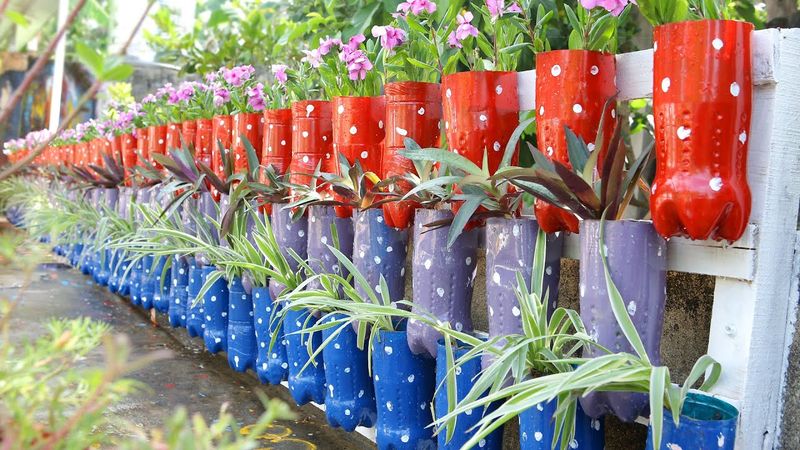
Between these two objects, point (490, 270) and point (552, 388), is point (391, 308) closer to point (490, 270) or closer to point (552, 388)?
point (490, 270)

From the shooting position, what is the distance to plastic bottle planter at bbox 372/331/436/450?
1.72m

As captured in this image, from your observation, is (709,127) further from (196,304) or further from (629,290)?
(196,304)

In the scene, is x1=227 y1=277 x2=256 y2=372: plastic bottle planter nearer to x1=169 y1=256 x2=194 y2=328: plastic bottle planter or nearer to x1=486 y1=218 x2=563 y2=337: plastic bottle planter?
x1=169 y1=256 x2=194 y2=328: plastic bottle planter

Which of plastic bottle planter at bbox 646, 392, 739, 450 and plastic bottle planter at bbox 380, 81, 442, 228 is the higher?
plastic bottle planter at bbox 380, 81, 442, 228

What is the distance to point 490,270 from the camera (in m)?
1.52

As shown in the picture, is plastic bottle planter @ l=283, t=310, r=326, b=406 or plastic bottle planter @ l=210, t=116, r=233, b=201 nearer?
plastic bottle planter @ l=283, t=310, r=326, b=406

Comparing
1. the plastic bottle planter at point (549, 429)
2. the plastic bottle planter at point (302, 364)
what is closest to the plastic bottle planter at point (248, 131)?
the plastic bottle planter at point (302, 364)

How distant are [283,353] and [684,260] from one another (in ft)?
4.11

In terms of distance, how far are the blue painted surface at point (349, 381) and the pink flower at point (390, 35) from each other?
615 millimetres

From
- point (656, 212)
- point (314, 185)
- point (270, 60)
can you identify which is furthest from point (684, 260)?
point (270, 60)

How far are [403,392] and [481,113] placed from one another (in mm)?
595

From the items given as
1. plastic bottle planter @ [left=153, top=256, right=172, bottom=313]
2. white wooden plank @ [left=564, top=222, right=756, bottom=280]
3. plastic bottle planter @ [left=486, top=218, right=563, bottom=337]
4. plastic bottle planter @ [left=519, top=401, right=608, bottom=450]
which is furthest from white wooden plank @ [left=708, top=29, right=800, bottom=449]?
plastic bottle planter @ [left=153, top=256, right=172, bottom=313]

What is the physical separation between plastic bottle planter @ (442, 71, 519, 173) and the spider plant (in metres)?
0.33

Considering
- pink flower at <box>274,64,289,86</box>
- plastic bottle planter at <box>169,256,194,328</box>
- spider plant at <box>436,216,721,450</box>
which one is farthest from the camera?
plastic bottle planter at <box>169,256,194,328</box>
